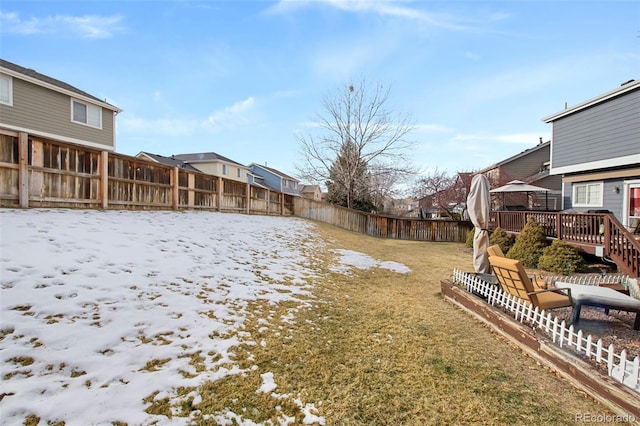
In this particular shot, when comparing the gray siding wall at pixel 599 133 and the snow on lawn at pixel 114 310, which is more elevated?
the gray siding wall at pixel 599 133

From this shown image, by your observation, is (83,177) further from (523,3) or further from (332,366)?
(523,3)

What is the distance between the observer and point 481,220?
582 cm

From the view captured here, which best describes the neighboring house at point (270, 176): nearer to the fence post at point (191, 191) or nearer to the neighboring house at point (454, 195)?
the neighboring house at point (454, 195)

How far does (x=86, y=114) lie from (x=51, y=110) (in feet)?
4.91

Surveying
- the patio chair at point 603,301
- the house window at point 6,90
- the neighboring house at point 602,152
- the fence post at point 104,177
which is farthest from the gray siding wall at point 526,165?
the house window at point 6,90

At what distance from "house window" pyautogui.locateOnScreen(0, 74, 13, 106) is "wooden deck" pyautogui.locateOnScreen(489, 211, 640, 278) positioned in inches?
820

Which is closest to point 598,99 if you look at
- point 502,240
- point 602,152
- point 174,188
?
point 602,152

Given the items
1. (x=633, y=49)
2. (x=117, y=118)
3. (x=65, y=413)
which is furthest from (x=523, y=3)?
(x=117, y=118)

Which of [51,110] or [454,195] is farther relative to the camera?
[454,195]

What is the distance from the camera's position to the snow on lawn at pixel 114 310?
2176mm

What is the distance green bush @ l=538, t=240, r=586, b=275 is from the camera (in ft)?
26.3

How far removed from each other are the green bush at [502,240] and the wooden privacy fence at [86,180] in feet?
37.7

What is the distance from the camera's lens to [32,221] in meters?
5.45

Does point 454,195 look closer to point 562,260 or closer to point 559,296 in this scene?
point 562,260
